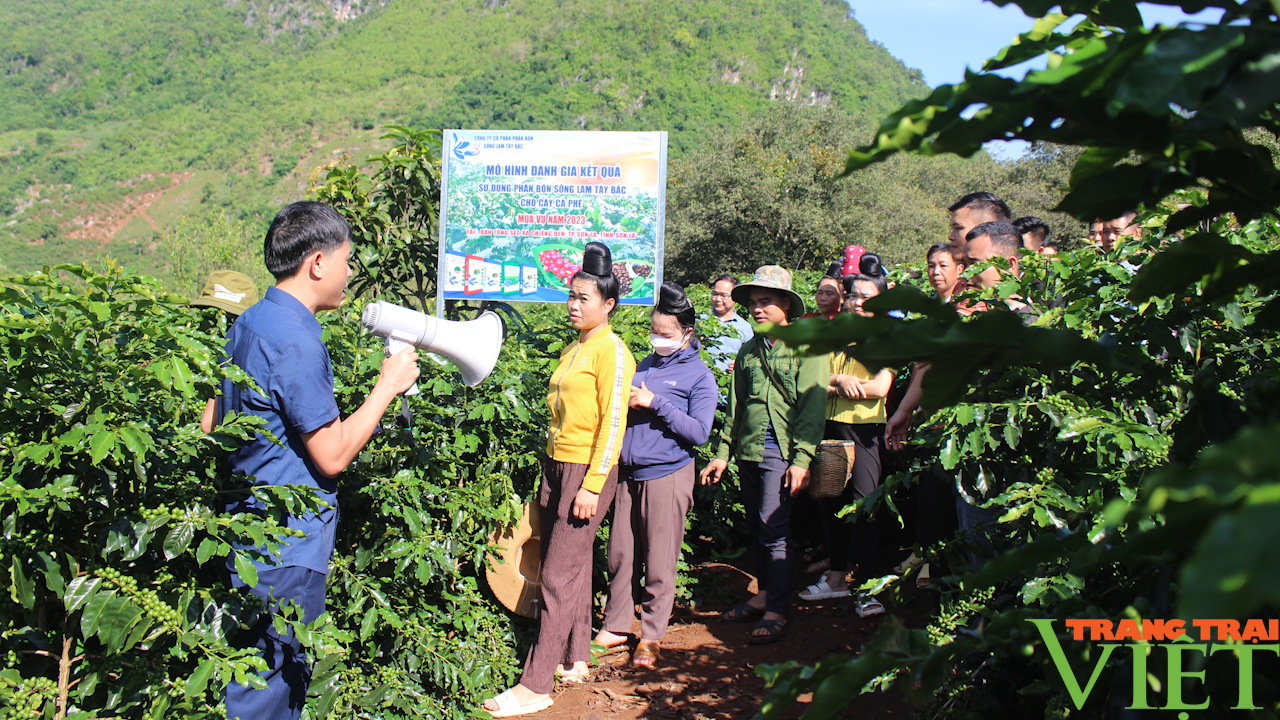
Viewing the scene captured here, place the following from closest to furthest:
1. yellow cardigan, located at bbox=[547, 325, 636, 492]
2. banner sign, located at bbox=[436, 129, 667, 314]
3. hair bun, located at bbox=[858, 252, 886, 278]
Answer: yellow cardigan, located at bbox=[547, 325, 636, 492] < hair bun, located at bbox=[858, 252, 886, 278] < banner sign, located at bbox=[436, 129, 667, 314]

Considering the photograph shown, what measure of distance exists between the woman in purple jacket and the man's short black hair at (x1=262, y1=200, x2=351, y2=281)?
195 cm

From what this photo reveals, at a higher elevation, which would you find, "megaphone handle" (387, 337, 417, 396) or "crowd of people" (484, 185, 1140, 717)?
"megaphone handle" (387, 337, 417, 396)

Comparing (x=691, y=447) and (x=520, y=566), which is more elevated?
(x=691, y=447)

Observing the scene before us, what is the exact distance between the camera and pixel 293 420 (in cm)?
230

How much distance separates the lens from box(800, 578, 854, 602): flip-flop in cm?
495

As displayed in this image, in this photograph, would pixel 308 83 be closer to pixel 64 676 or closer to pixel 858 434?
pixel 858 434

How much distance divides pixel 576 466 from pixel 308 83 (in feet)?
360

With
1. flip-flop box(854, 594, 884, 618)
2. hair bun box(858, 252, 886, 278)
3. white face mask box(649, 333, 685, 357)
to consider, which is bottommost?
flip-flop box(854, 594, 884, 618)

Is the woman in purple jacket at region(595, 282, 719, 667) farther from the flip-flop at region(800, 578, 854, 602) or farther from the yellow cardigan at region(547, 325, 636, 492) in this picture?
the flip-flop at region(800, 578, 854, 602)

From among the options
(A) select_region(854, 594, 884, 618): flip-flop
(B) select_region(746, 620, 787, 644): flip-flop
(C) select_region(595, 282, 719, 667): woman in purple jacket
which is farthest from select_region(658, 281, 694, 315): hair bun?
(A) select_region(854, 594, 884, 618): flip-flop

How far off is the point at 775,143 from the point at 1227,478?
3554 centimetres

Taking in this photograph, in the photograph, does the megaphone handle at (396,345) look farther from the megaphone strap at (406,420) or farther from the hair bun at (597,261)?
the hair bun at (597,261)

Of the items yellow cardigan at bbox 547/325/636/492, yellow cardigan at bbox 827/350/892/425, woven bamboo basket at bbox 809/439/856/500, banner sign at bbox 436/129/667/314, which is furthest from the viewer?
banner sign at bbox 436/129/667/314

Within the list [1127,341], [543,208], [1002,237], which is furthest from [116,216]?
[1127,341]
